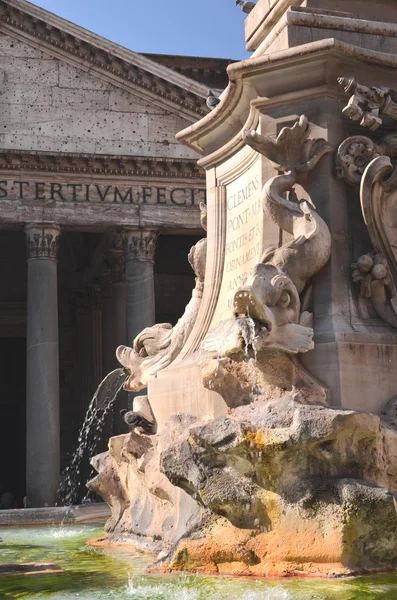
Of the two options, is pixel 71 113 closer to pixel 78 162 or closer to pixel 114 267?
pixel 78 162

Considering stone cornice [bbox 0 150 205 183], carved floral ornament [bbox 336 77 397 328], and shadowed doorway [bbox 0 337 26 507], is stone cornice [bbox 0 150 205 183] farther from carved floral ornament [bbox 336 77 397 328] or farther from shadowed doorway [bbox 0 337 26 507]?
carved floral ornament [bbox 336 77 397 328]

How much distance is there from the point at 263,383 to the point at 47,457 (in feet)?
56.3

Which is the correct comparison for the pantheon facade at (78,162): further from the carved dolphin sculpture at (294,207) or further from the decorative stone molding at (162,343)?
the carved dolphin sculpture at (294,207)

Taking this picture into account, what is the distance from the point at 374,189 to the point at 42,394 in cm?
1713

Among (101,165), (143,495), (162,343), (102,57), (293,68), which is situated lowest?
(143,495)

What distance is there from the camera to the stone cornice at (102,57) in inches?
955

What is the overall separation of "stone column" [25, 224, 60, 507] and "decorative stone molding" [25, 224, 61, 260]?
0.95 ft

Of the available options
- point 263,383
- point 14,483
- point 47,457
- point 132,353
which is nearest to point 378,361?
point 263,383

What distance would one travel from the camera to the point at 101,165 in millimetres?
24141

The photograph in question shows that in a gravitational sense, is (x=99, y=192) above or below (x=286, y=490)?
above

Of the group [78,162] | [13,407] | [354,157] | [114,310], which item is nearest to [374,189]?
[354,157]

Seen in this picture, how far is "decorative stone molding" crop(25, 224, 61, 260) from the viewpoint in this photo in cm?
2348

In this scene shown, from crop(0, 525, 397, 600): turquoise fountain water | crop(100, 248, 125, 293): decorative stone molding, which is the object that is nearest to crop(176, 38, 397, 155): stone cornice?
crop(0, 525, 397, 600): turquoise fountain water

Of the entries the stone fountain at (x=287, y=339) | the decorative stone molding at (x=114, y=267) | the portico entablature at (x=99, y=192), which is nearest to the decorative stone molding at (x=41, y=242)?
the portico entablature at (x=99, y=192)
